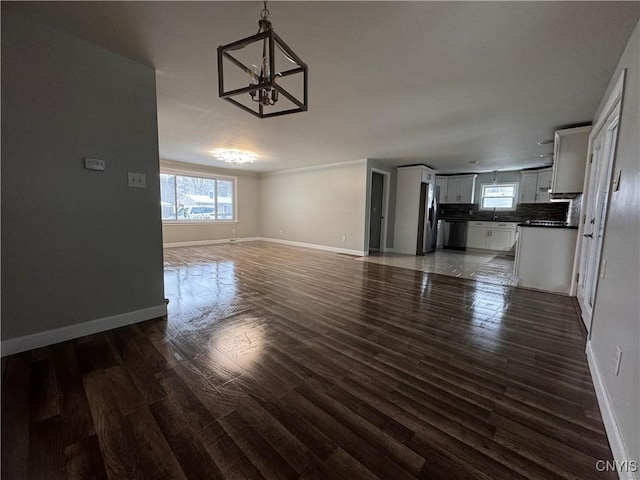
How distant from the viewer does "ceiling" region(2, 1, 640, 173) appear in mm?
1663

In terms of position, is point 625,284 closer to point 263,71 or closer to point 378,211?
point 263,71

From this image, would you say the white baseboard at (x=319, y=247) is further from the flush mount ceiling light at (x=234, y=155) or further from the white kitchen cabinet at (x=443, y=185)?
the white kitchen cabinet at (x=443, y=185)

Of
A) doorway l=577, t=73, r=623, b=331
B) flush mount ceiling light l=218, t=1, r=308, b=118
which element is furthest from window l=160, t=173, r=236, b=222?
doorway l=577, t=73, r=623, b=331

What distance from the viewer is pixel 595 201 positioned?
285cm

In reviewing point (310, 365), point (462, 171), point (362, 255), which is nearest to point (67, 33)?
point (310, 365)

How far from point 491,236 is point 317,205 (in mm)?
4911

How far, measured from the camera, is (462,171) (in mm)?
7531

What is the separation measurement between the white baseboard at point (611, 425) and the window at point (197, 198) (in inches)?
298

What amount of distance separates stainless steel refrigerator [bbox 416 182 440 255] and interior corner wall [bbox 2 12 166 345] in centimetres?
575

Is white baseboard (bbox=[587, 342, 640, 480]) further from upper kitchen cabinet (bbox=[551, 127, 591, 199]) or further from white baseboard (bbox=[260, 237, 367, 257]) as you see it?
white baseboard (bbox=[260, 237, 367, 257])

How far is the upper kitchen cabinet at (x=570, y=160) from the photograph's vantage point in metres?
3.43

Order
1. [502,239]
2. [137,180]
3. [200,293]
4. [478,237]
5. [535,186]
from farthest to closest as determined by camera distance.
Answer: [478,237] < [502,239] < [535,186] < [200,293] < [137,180]

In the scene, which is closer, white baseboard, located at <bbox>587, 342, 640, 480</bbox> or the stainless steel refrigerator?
white baseboard, located at <bbox>587, 342, 640, 480</bbox>

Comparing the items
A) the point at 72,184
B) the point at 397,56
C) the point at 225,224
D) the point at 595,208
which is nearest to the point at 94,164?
the point at 72,184
